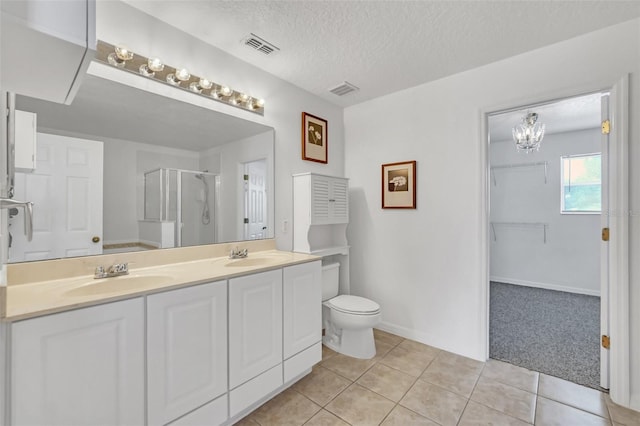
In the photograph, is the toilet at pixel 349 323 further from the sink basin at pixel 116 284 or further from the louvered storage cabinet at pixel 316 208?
the sink basin at pixel 116 284

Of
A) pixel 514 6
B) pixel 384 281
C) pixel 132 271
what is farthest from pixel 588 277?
pixel 132 271

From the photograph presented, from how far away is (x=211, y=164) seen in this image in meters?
2.03

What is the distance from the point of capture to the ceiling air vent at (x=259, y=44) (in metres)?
1.86

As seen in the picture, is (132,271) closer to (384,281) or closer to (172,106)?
(172,106)

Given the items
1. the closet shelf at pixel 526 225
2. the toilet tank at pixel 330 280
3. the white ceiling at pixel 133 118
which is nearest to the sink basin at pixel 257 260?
the toilet tank at pixel 330 280

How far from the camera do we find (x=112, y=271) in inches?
56.2

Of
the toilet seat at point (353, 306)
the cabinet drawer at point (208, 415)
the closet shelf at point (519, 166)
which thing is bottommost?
the cabinet drawer at point (208, 415)

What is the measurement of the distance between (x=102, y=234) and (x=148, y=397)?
2.92ft

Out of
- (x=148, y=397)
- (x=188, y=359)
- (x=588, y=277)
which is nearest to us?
(x=148, y=397)

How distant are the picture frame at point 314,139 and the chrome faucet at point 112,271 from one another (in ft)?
5.48

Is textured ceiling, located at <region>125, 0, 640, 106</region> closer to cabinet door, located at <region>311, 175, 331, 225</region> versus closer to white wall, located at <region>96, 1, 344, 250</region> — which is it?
white wall, located at <region>96, 1, 344, 250</region>

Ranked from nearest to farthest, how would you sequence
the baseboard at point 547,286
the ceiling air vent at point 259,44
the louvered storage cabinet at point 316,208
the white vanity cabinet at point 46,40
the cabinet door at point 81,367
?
the white vanity cabinet at point 46,40, the cabinet door at point 81,367, the ceiling air vent at point 259,44, the louvered storage cabinet at point 316,208, the baseboard at point 547,286

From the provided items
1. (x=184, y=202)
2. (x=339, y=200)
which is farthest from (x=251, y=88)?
(x=339, y=200)

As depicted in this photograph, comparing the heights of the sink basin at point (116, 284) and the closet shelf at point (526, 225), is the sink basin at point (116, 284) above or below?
below
